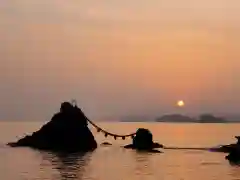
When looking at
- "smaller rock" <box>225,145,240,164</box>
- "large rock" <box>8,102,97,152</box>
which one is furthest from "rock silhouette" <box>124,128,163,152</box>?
"smaller rock" <box>225,145,240,164</box>

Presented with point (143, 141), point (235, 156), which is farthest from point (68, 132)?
point (235, 156)

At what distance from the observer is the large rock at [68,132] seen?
433 feet

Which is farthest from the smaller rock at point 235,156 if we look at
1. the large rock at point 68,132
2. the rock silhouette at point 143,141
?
the large rock at point 68,132

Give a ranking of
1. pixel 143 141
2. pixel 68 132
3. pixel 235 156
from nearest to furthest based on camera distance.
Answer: pixel 235 156 → pixel 68 132 → pixel 143 141

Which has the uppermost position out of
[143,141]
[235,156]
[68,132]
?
[68,132]

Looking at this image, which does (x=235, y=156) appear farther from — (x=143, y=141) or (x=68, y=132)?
(x=68, y=132)

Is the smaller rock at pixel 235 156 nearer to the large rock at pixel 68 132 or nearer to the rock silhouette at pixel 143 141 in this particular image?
the rock silhouette at pixel 143 141

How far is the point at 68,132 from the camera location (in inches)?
5192

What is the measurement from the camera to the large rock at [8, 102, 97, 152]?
132m

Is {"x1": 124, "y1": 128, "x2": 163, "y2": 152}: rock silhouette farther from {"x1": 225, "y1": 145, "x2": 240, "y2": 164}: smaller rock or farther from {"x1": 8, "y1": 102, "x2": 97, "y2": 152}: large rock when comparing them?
{"x1": 225, "y1": 145, "x2": 240, "y2": 164}: smaller rock

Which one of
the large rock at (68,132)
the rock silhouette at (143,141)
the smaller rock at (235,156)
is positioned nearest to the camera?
the smaller rock at (235,156)

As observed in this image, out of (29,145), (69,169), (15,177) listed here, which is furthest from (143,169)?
(29,145)

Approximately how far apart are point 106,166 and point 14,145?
66573 mm

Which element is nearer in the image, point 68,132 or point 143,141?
point 68,132
